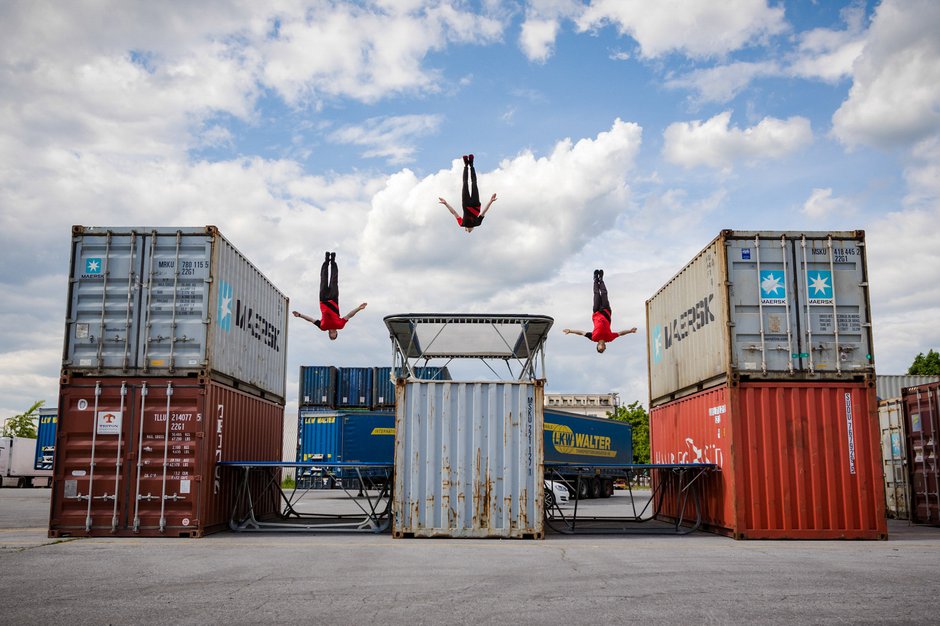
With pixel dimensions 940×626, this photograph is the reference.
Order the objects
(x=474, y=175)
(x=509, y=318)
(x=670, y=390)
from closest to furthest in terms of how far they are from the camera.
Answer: (x=509, y=318)
(x=474, y=175)
(x=670, y=390)

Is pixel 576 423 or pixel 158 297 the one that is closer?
pixel 158 297

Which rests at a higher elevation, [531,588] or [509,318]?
[509,318]

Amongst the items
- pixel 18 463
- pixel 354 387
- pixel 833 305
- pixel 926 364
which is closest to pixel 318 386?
pixel 354 387

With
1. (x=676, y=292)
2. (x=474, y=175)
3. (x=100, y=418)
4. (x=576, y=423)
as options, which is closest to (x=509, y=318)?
(x=474, y=175)

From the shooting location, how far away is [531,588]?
8977 millimetres

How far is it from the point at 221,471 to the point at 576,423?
18.9 meters

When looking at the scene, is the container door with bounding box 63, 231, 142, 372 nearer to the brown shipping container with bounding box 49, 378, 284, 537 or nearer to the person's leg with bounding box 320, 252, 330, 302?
the brown shipping container with bounding box 49, 378, 284, 537

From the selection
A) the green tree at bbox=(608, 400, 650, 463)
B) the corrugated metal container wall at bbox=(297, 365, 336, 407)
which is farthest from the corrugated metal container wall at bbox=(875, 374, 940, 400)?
the green tree at bbox=(608, 400, 650, 463)

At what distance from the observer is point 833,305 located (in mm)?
14906

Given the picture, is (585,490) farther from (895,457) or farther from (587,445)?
(895,457)

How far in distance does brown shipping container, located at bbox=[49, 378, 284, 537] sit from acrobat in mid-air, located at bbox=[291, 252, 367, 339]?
4.58 meters

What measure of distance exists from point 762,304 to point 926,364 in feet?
142

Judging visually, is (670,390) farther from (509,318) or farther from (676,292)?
(509,318)

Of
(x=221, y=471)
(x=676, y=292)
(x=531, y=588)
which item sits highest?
(x=676, y=292)
